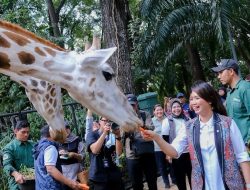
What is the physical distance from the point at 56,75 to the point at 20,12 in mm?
10067

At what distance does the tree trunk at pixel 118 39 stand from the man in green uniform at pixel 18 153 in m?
3.77

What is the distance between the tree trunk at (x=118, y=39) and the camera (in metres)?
8.93

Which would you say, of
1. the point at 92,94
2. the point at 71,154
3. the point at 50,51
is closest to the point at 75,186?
the point at 71,154

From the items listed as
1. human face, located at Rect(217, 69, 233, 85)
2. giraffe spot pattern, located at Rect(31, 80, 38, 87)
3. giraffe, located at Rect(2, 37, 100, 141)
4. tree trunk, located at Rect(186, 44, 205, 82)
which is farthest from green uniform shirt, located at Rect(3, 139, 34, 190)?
tree trunk, located at Rect(186, 44, 205, 82)

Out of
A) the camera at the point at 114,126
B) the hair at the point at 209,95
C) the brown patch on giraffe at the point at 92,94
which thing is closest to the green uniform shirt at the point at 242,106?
the hair at the point at 209,95

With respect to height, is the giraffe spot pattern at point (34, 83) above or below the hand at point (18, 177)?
above

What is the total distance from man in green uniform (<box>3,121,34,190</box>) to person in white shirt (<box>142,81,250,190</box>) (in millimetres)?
2390

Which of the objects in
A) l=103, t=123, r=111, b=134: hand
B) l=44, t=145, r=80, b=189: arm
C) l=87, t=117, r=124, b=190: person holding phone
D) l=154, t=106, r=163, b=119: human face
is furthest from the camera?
l=154, t=106, r=163, b=119: human face

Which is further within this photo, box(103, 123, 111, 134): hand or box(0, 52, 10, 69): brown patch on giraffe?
box(103, 123, 111, 134): hand

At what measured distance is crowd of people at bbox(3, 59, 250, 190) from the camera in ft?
11.0

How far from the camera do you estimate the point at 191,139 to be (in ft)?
11.4

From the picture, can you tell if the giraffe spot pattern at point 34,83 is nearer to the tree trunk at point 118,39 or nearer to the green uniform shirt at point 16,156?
the green uniform shirt at point 16,156

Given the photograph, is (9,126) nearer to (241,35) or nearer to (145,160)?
(145,160)

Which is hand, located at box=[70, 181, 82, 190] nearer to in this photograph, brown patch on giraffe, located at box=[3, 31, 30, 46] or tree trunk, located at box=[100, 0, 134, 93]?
brown patch on giraffe, located at box=[3, 31, 30, 46]
